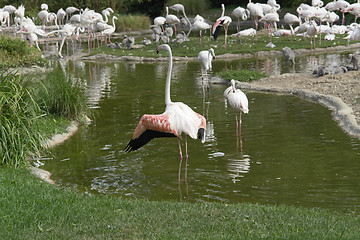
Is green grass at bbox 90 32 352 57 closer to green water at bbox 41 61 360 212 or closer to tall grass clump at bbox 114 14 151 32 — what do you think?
green water at bbox 41 61 360 212

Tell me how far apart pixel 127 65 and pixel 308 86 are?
8477mm

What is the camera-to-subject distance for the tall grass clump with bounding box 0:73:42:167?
7.05 m

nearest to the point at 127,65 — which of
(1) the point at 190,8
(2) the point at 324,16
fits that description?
(2) the point at 324,16

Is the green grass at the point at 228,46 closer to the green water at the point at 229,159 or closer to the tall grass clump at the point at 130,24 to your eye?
the green water at the point at 229,159

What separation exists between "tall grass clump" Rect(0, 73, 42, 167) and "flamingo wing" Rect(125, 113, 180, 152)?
1489 millimetres

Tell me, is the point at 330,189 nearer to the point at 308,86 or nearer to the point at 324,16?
the point at 308,86

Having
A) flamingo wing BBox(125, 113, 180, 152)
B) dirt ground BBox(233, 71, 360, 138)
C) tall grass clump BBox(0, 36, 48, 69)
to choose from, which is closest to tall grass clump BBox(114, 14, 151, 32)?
tall grass clump BBox(0, 36, 48, 69)

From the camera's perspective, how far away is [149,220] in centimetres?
483

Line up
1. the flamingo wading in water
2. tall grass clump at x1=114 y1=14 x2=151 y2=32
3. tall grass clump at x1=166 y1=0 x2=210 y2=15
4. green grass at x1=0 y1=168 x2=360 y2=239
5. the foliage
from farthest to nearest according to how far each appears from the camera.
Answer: tall grass clump at x1=166 y1=0 x2=210 y2=15
tall grass clump at x1=114 y1=14 x2=151 y2=32
the foliage
the flamingo wading in water
green grass at x1=0 y1=168 x2=360 y2=239

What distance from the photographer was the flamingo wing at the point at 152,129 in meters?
6.67

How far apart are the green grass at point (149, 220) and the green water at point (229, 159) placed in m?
0.94

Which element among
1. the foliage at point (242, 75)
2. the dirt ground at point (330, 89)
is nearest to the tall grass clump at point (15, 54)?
the foliage at point (242, 75)

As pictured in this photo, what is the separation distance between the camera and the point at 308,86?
529 inches

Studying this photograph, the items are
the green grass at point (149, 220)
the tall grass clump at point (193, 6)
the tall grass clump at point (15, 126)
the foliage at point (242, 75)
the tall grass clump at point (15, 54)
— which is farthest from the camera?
the tall grass clump at point (193, 6)
